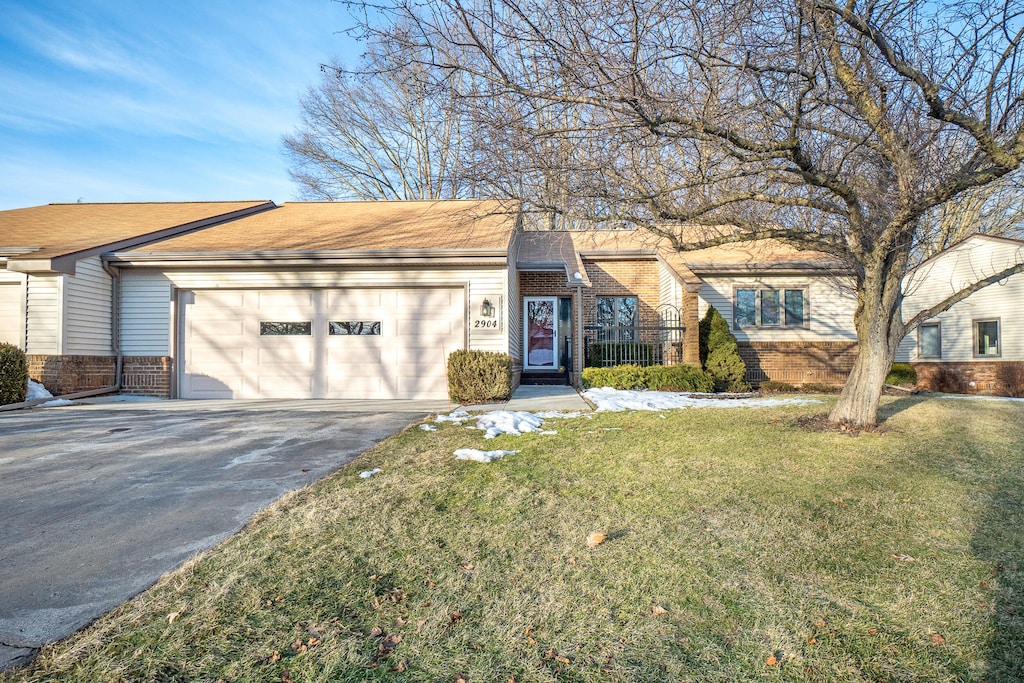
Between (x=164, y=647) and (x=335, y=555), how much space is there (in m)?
0.99

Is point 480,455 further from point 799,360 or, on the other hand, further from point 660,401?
point 799,360

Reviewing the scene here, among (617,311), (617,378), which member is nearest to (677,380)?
(617,378)

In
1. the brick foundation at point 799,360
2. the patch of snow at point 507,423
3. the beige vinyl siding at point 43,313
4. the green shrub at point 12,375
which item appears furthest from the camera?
the brick foundation at point 799,360

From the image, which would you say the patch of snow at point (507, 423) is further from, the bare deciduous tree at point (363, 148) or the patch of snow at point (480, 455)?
the bare deciduous tree at point (363, 148)

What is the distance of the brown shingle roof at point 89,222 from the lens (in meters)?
10.9

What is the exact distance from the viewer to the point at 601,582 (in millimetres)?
2889

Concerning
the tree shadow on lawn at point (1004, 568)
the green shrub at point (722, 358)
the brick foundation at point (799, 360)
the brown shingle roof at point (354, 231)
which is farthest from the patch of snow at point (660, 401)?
the brick foundation at point (799, 360)

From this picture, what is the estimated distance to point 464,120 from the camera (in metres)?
5.90

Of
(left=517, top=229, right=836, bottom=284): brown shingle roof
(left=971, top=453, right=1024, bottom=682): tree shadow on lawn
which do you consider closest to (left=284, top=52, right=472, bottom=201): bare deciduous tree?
(left=517, top=229, right=836, bottom=284): brown shingle roof

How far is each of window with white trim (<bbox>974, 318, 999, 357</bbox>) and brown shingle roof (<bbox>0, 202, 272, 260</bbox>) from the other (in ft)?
65.5

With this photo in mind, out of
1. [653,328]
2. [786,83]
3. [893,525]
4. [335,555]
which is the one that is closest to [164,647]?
[335,555]

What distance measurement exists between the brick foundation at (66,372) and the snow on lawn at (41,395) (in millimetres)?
118

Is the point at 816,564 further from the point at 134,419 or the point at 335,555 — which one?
the point at 134,419

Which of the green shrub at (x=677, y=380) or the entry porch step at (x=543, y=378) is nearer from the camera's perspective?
the green shrub at (x=677, y=380)
